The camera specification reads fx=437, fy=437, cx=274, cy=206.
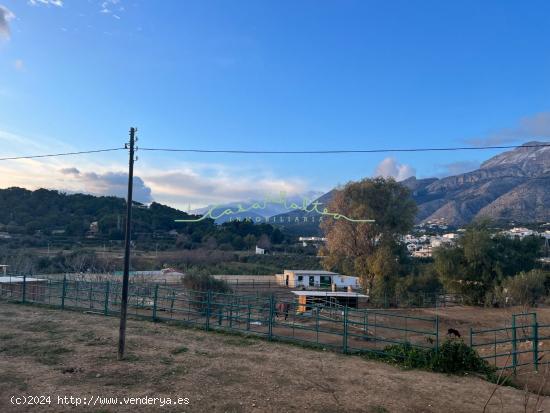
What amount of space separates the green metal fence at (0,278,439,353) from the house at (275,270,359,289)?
51.1 feet

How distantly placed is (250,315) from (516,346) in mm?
10847

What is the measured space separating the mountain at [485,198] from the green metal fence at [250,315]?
162 ft

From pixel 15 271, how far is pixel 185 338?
31117 mm

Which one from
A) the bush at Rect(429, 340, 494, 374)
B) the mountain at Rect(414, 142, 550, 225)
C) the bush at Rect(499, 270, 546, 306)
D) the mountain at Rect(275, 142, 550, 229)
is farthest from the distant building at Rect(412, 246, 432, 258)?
the bush at Rect(429, 340, 494, 374)

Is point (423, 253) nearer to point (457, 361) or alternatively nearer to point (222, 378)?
point (457, 361)

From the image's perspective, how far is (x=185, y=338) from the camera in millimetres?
13953

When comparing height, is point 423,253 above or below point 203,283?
above

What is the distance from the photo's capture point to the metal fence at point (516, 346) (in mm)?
11031

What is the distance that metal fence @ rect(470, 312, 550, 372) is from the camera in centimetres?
1103

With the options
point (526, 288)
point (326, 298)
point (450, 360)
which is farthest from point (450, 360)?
point (526, 288)

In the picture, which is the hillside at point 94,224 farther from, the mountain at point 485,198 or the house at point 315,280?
→ the house at point 315,280

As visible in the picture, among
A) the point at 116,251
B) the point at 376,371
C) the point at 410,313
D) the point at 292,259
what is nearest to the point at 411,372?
the point at 376,371

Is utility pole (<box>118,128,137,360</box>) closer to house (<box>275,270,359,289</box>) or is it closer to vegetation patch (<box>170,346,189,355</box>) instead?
vegetation patch (<box>170,346,189,355</box>)

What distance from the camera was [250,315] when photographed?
64.3 feet
